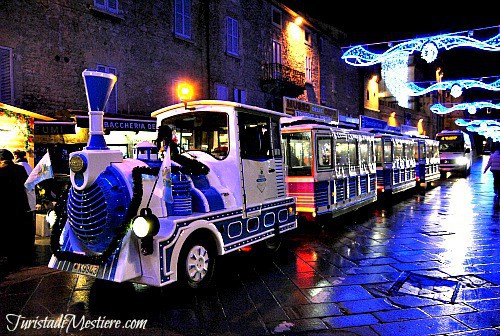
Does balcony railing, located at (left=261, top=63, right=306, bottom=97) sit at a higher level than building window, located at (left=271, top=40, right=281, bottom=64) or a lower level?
lower

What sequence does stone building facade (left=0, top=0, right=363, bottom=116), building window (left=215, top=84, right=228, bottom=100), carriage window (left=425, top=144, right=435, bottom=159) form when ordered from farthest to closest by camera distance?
1. carriage window (left=425, top=144, right=435, bottom=159)
2. building window (left=215, top=84, right=228, bottom=100)
3. stone building facade (left=0, top=0, right=363, bottom=116)

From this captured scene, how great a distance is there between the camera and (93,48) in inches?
498

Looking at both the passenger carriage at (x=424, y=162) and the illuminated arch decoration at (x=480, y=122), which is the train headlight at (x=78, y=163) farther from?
the illuminated arch decoration at (x=480, y=122)

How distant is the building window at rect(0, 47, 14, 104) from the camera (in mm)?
10641

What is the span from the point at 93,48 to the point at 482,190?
1716 cm

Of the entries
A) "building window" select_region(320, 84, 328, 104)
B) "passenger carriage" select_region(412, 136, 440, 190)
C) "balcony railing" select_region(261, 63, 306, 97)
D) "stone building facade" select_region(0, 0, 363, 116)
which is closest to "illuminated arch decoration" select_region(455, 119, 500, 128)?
"passenger carriage" select_region(412, 136, 440, 190)

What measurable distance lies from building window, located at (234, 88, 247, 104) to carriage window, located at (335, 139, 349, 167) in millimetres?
8338

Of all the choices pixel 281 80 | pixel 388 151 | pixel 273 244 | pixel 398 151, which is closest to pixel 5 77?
pixel 273 244

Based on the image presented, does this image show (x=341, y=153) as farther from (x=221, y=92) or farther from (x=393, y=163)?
(x=221, y=92)

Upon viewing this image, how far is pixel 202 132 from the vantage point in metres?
6.35

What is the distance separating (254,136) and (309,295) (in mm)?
2616

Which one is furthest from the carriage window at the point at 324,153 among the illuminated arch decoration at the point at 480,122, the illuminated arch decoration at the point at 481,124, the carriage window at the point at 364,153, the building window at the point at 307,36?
the illuminated arch decoration at the point at 480,122

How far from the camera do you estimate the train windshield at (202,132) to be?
608cm

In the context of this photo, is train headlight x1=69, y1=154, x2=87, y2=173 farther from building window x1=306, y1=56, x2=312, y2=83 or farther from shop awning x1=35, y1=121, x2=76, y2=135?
building window x1=306, y1=56, x2=312, y2=83
